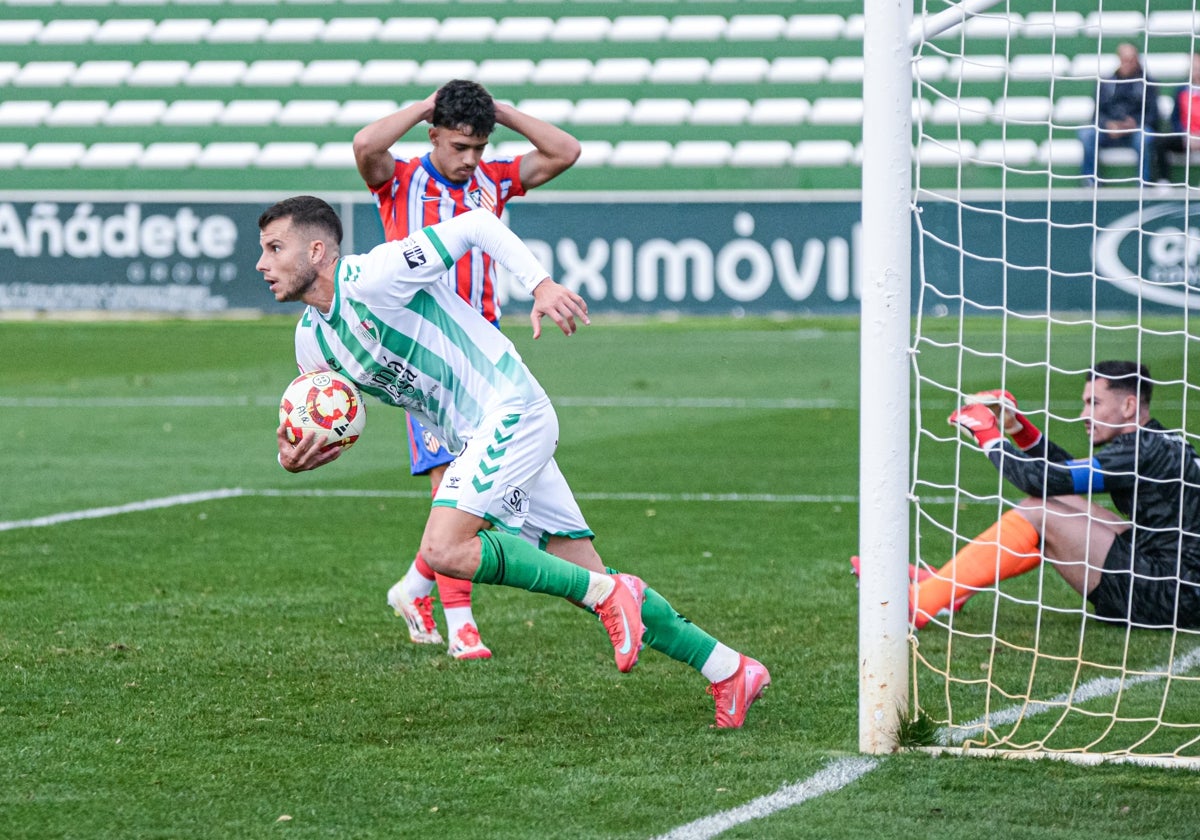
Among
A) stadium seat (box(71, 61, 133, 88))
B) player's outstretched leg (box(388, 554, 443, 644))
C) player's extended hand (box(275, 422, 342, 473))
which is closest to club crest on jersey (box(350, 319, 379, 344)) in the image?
player's extended hand (box(275, 422, 342, 473))

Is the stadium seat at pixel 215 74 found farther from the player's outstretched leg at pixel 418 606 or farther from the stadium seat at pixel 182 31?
the player's outstretched leg at pixel 418 606

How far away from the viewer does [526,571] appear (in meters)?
4.43

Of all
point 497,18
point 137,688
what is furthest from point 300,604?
point 497,18

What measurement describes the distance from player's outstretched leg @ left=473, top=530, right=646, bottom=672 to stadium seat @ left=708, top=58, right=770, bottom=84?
72.4 feet

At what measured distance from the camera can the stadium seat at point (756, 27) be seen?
2630 centimetres

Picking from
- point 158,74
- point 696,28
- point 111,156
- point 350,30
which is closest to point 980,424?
point 696,28

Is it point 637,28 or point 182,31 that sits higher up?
point 182,31

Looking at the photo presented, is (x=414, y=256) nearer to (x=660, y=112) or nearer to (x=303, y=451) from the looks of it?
(x=303, y=451)

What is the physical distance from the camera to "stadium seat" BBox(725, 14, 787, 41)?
86.3 feet

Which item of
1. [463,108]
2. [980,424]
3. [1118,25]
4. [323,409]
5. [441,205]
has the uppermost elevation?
[1118,25]

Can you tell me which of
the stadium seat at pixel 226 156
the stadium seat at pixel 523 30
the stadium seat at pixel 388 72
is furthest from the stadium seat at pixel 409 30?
the stadium seat at pixel 226 156

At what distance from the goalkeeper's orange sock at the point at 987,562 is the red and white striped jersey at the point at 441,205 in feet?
6.02

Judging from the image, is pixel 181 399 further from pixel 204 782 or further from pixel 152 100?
pixel 152 100

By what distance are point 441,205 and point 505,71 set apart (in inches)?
Answer: 834
